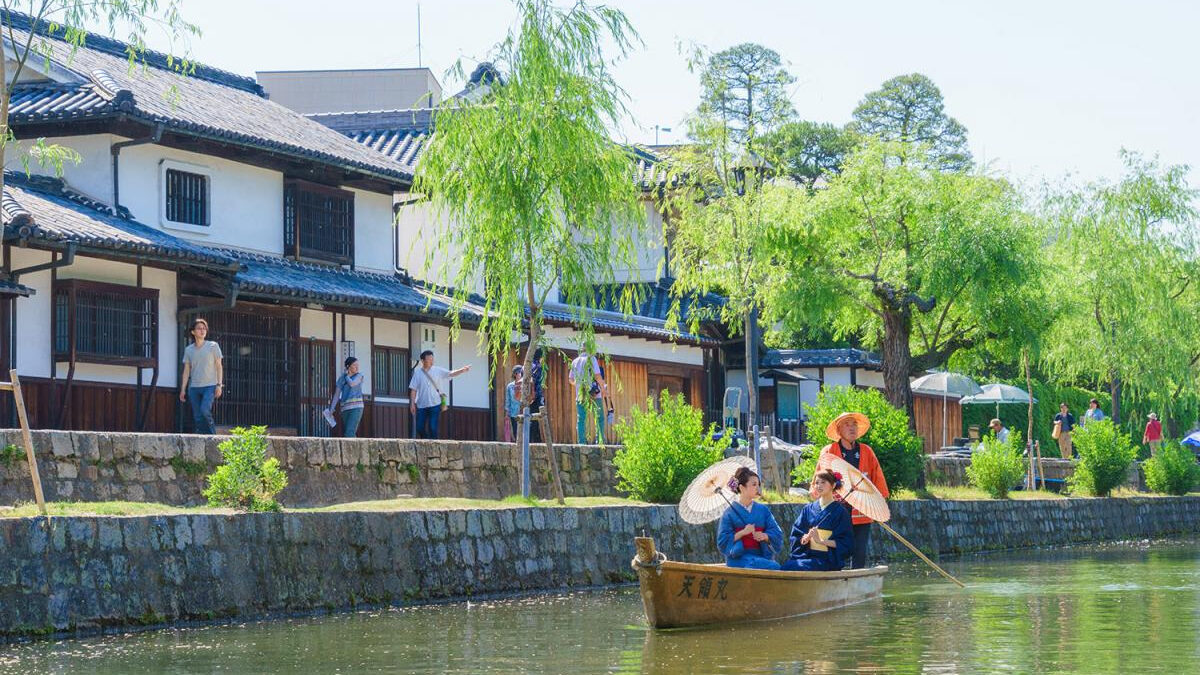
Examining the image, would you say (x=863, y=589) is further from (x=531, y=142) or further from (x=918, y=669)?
(x=531, y=142)

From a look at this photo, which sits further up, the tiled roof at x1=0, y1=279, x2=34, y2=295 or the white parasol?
the tiled roof at x1=0, y1=279, x2=34, y2=295

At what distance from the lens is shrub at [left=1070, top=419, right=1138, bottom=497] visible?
34250 mm

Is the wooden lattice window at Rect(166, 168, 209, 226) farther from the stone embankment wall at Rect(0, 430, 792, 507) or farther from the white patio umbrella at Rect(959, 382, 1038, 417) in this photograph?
the white patio umbrella at Rect(959, 382, 1038, 417)

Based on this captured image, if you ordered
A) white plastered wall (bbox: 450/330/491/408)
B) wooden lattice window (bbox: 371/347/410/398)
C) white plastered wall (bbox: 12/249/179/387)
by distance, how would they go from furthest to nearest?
1. white plastered wall (bbox: 450/330/491/408)
2. wooden lattice window (bbox: 371/347/410/398)
3. white plastered wall (bbox: 12/249/179/387)

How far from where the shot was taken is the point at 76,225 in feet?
71.4

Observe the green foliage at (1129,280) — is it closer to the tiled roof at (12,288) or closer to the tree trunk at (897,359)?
the tree trunk at (897,359)

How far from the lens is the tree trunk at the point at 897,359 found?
104ft

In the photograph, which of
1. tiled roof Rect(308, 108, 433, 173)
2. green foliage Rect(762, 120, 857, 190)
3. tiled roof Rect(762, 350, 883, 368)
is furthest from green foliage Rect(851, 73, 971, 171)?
tiled roof Rect(308, 108, 433, 173)

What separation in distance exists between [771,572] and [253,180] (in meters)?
15.1

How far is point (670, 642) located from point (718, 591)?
38.1 inches

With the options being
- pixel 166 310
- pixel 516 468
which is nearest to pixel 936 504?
pixel 516 468

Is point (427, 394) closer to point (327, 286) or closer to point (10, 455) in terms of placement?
point (327, 286)

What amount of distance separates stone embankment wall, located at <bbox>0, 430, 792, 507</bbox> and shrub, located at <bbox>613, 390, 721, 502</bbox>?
1.45 metres

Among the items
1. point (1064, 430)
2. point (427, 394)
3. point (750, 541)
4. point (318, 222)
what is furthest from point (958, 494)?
point (750, 541)
